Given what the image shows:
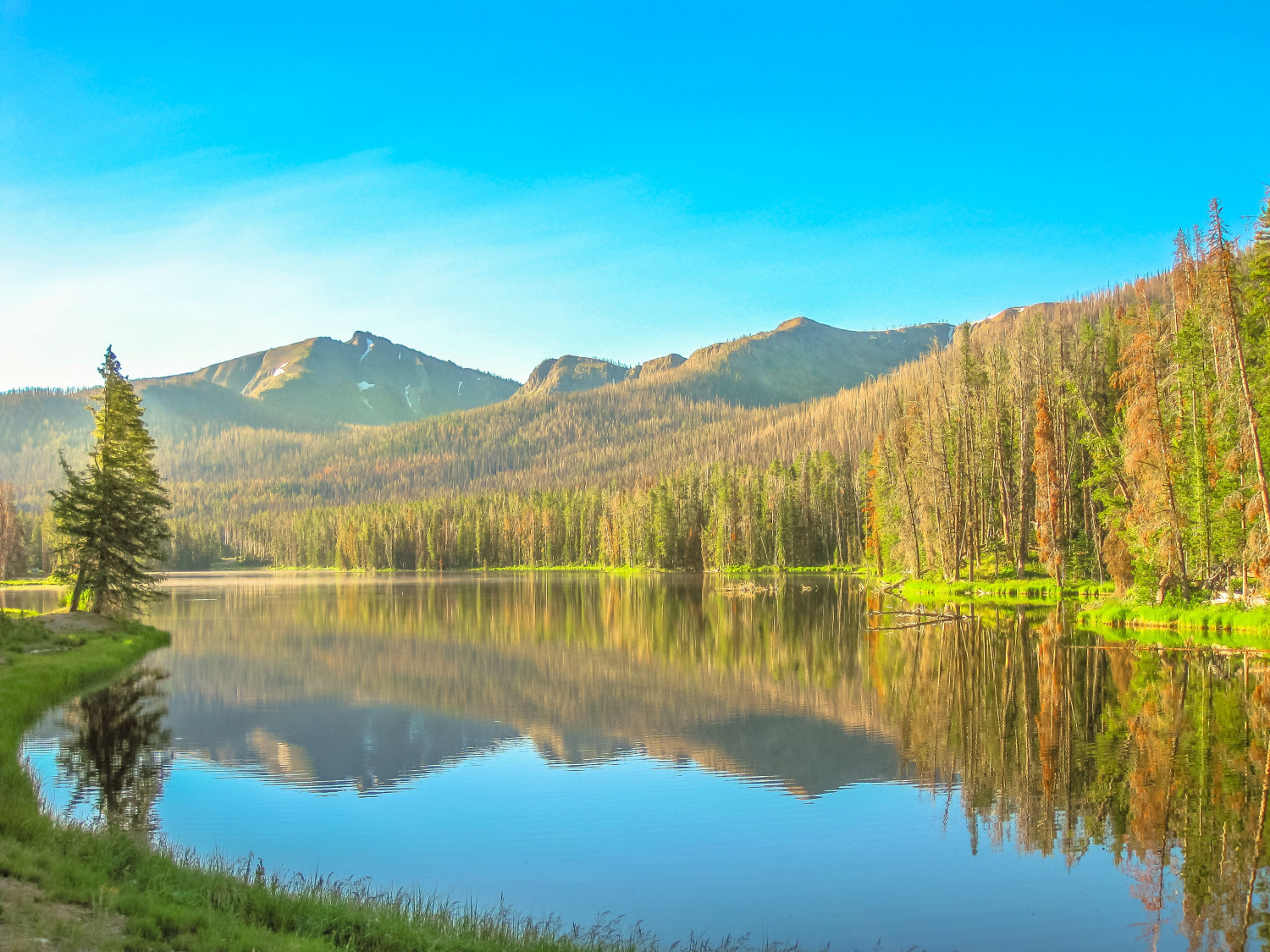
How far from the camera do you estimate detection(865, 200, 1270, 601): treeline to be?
3628cm

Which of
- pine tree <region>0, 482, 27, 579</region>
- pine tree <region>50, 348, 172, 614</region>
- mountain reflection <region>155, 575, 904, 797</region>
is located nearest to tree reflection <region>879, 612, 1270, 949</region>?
mountain reflection <region>155, 575, 904, 797</region>

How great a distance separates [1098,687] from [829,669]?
10.2 metres

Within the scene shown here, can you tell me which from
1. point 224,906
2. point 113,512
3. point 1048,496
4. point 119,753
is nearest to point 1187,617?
point 1048,496

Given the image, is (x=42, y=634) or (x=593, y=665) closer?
(x=42, y=634)

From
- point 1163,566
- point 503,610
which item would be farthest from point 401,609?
point 1163,566

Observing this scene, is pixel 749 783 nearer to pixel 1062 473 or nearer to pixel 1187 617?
pixel 1187 617

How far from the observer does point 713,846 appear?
15555mm

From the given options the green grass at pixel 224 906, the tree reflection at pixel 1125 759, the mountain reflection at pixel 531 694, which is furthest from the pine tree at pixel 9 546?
the green grass at pixel 224 906

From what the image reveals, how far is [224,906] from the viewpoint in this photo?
1021cm

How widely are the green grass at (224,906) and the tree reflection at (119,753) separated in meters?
2.92

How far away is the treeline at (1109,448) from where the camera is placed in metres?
36.3

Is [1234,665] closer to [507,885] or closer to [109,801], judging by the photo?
[507,885]

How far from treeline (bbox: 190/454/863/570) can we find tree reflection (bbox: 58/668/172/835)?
3951 inches

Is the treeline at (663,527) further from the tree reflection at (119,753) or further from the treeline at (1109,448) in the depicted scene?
the tree reflection at (119,753)
